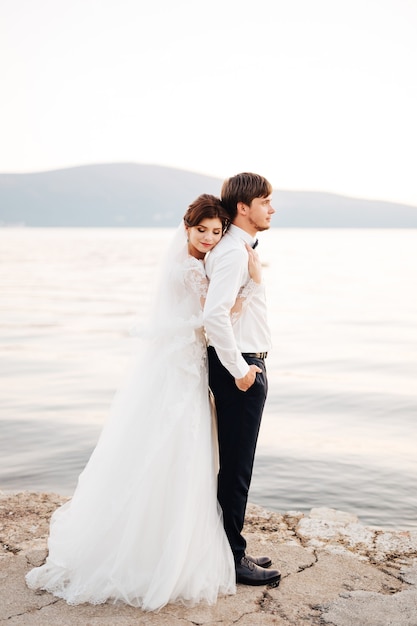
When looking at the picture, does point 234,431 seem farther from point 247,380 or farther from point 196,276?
point 196,276

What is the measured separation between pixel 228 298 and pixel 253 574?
62.2 inches

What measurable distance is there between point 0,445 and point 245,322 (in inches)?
204

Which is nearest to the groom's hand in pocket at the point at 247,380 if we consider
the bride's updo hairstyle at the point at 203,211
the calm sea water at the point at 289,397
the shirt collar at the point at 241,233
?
the shirt collar at the point at 241,233

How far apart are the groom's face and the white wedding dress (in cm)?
36

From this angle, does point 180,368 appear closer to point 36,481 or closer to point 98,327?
point 36,481

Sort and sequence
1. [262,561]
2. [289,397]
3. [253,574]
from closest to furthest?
[253,574] → [262,561] → [289,397]

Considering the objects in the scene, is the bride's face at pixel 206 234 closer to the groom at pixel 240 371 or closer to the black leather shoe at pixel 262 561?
the groom at pixel 240 371

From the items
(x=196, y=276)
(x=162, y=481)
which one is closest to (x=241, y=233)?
(x=196, y=276)

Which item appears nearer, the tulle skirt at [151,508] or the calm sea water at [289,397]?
the tulle skirt at [151,508]

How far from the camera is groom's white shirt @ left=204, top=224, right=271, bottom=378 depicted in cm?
364

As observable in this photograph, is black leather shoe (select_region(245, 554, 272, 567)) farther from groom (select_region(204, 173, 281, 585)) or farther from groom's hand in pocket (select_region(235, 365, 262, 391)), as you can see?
groom's hand in pocket (select_region(235, 365, 262, 391))

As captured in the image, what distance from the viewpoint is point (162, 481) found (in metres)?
3.82

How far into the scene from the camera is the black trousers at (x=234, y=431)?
12.7ft

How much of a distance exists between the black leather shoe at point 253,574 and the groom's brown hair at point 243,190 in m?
1.92
